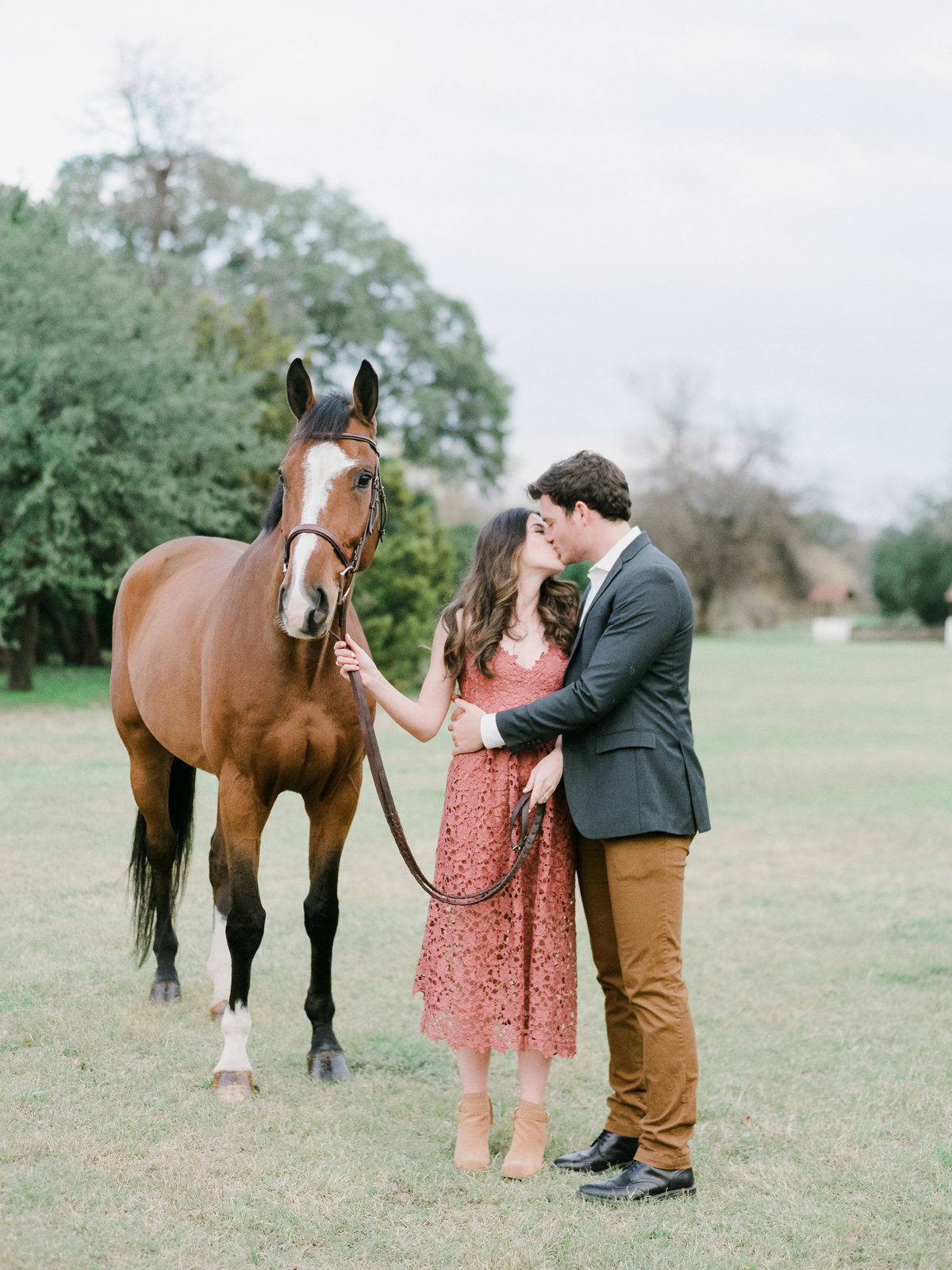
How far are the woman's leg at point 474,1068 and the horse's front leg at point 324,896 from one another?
0.88 metres

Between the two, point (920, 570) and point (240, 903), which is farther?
point (920, 570)

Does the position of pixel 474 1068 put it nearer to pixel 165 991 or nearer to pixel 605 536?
pixel 605 536

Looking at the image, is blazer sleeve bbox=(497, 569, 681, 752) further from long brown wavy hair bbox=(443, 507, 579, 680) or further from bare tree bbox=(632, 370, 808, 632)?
bare tree bbox=(632, 370, 808, 632)

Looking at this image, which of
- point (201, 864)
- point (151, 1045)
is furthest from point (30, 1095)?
point (201, 864)

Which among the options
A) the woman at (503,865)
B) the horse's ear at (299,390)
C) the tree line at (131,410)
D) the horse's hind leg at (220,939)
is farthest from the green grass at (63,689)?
the woman at (503,865)

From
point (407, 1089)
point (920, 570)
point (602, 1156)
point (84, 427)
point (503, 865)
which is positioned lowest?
point (407, 1089)

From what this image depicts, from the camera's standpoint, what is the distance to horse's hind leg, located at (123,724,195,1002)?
5230 mm

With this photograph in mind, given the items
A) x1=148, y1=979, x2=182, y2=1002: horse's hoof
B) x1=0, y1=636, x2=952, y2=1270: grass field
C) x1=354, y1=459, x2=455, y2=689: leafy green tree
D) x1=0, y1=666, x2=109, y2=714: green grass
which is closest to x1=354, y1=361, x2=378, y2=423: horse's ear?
x1=0, y1=636, x2=952, y2=1270: grass field

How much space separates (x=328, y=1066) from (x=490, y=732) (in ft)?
5.50

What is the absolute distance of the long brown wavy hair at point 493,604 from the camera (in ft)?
11.4

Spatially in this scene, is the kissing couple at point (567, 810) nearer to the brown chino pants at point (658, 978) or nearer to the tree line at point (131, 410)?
the brown chino pants at point (658, 978)

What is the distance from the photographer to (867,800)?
36.5ft

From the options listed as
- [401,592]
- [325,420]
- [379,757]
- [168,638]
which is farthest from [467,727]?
[401,592]

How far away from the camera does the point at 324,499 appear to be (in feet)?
11.8
